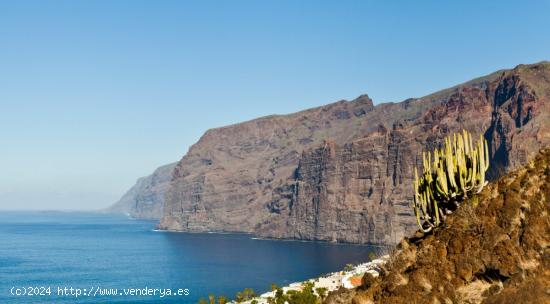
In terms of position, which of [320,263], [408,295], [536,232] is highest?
[536,232]

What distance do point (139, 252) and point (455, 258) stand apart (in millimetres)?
184260

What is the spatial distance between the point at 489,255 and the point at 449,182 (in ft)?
17.6

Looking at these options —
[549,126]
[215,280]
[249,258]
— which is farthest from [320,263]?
[549,126]

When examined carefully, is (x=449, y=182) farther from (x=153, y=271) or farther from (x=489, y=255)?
(x=153, y=271)

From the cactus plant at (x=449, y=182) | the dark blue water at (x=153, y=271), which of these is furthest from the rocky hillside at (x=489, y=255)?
the dark blue water at (x=153, y=271)

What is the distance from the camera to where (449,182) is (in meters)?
27.1

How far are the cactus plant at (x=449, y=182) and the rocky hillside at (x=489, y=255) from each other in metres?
1.28

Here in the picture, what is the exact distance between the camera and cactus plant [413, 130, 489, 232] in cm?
2630

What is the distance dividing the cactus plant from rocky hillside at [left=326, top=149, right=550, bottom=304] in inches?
50.3

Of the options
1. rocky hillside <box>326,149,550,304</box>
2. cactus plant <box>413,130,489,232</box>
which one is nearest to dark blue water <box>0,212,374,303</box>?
cactus plant <box>413,130,489,232</box>

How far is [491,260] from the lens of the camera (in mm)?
22094

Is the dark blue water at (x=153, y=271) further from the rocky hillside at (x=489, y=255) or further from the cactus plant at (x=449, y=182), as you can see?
the rocky hillside at (x=489, y=255)

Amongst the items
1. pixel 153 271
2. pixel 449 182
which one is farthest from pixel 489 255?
pixel 153 271

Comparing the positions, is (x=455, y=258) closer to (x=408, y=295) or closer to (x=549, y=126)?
(x=408, y=295)
